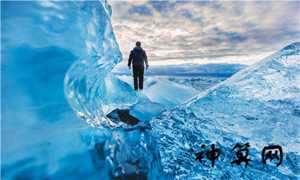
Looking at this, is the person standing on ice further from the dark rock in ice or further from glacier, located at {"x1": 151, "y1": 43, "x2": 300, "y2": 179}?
glacier, located at {"x1": 151, "y1": 43, "x2": 300, "y2": 179}

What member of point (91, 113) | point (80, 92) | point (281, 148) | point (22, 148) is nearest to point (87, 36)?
point (80, 92)

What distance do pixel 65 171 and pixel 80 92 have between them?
889mm

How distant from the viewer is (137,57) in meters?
5.07

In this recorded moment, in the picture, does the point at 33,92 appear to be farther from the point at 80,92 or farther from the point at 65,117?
the point at 80,92

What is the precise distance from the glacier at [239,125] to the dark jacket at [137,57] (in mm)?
1286

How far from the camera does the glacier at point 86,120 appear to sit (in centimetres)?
208

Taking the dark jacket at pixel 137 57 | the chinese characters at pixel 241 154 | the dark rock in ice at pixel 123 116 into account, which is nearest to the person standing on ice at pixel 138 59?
the dark jacket at pixel 137 57

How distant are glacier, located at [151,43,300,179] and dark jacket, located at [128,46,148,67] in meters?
1.29

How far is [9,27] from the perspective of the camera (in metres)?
2.12

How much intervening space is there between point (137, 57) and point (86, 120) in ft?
8.97

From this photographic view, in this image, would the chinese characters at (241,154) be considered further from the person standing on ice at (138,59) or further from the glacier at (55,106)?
the person standing on ice at (138,59)

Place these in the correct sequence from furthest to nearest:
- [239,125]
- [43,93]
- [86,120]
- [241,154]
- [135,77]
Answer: [135,77]
[239,125]
[241,154]
[86,120]
[43,93]

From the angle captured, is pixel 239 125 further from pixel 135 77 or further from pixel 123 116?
pixel 135 77

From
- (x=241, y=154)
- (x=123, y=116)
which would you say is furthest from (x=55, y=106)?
(x=241, y=154)
